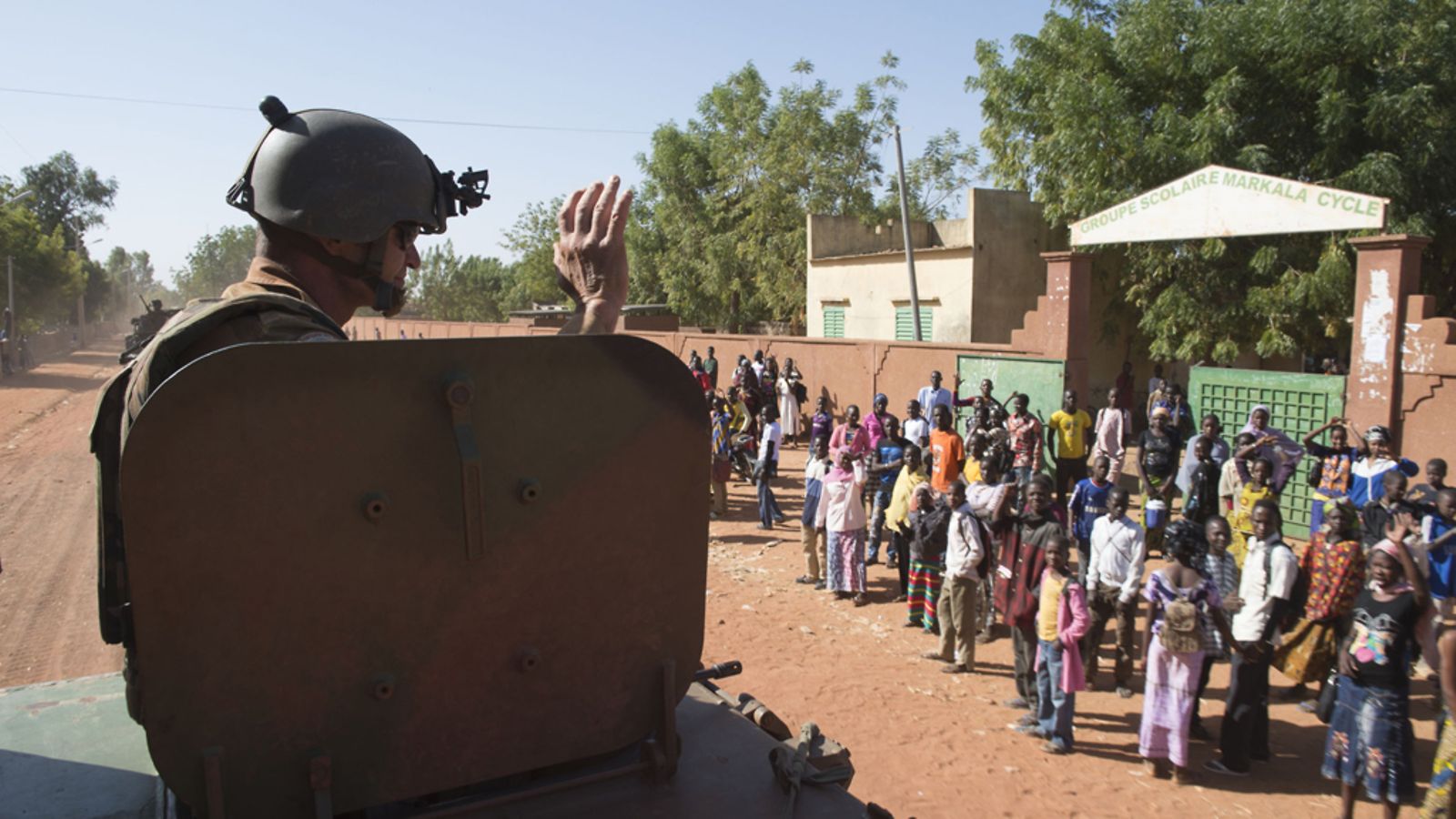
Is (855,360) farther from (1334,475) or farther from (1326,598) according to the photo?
(1326,598)

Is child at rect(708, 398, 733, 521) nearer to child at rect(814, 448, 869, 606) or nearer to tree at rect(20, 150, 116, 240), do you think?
child at rect(814, 448, 869, 606)

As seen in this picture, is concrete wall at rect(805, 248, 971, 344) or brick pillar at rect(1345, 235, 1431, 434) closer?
brick pillar at rect(1345, 235, 1431, 434)

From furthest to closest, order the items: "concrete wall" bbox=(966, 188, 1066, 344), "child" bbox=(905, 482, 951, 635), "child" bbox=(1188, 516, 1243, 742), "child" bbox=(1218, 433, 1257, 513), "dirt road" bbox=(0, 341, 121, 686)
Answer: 1. "concrete wall" bbox=(966, 188, 1066, 344)
2. "child" bbox=(1218, 433, 1257, 513)
3. "child" bbox=(905, 482, 951, 635)
4. "dirt road" bbox=(0, 341, 121, 686)
5. "child" bbox=(1188, 516, 1243, 742)

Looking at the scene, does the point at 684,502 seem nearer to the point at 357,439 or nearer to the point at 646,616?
the point at 646,616

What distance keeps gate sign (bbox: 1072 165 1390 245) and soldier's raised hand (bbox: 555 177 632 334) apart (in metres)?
10.8

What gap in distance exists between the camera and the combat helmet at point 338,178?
2.00 meters

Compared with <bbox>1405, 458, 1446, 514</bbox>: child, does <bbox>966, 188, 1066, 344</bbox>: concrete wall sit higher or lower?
higher

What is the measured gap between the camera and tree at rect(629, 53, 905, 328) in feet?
101

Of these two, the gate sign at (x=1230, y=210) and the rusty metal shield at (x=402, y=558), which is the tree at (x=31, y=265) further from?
the rusty metal shield at (x=402, y=558)

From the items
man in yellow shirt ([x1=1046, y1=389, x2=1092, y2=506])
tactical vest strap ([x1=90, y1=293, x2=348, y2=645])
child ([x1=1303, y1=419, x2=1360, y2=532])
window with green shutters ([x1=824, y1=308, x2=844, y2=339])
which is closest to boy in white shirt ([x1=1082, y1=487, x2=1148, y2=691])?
child ([x1=1303, y1=419, x2=1360, y2=532])

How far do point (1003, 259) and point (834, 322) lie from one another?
522 cm

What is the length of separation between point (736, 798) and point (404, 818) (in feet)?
2.07

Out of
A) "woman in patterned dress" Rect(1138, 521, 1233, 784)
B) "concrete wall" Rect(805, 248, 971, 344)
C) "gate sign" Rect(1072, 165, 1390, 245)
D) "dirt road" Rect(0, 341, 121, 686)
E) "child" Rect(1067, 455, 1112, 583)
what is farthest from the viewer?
"concrete wall" Rect(805, 248, 971, 344)

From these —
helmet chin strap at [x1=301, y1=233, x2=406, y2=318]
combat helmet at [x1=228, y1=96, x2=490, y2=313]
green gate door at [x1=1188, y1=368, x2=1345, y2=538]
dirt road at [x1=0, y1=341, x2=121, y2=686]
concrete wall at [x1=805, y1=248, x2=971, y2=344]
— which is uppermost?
concrete wall at [x1=805, y1=248, x2=971, y2=344]
